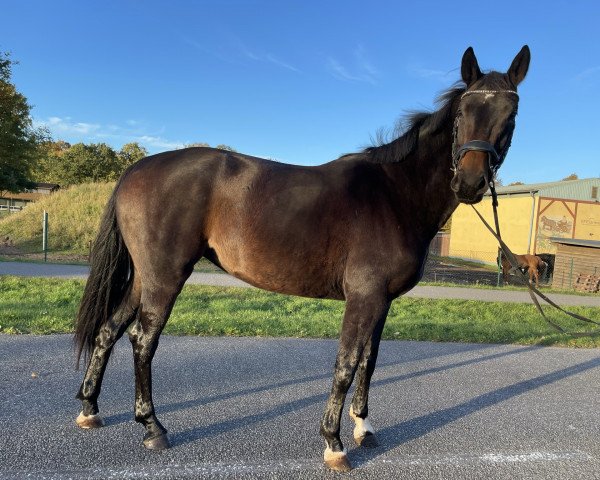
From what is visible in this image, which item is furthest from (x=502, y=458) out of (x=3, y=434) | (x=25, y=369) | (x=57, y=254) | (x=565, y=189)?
(x=565, y=189)

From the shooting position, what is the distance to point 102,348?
3318 millimetres

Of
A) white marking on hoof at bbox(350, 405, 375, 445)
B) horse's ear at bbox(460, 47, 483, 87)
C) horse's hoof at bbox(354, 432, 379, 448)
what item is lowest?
horse's hoof at bbox(354, 432, 379, 448)

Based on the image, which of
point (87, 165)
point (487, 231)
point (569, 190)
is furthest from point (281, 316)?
point (87, 165)

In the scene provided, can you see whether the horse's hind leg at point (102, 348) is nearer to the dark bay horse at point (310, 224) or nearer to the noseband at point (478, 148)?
the dark bay horse at point (310, 224)

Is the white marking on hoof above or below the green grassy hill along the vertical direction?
below

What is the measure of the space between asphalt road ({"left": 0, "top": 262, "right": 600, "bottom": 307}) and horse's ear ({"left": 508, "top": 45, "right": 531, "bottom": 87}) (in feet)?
27.7

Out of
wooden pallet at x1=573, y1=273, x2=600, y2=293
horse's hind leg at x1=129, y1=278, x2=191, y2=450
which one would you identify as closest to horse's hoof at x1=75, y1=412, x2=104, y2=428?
horse's hind leg at x1=129, y1=278, x2=191, y2=450

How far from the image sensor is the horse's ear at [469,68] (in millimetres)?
2789

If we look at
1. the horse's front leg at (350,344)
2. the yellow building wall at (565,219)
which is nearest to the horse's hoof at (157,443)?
the horse's front leg at (350,344)

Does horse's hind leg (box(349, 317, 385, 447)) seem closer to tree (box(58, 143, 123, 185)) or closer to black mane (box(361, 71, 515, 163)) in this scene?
black mane (box(361, 71, 515, 163))

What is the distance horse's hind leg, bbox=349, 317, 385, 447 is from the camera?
313cm

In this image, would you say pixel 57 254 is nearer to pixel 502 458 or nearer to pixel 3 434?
pixel 3 434

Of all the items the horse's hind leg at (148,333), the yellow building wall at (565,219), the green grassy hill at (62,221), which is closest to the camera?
the horse's hind leg at (148,333)

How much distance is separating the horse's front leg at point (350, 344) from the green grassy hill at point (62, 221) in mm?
16220
